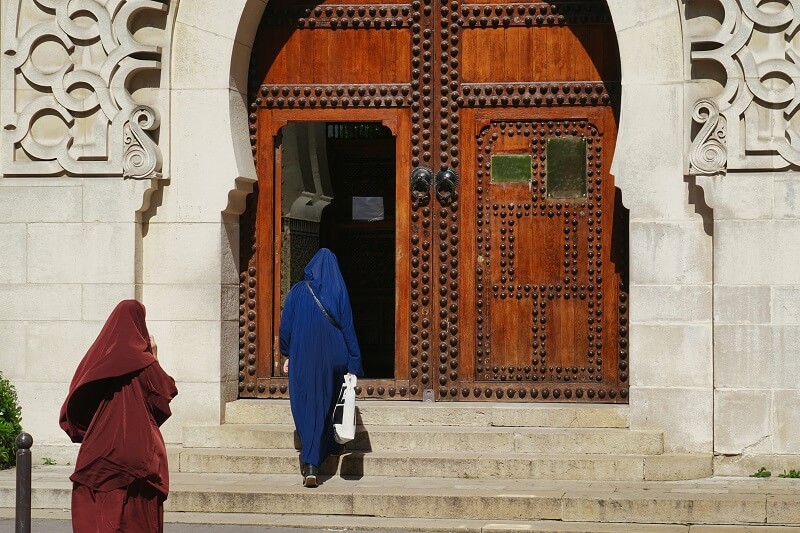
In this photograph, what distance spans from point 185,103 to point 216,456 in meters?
2.75

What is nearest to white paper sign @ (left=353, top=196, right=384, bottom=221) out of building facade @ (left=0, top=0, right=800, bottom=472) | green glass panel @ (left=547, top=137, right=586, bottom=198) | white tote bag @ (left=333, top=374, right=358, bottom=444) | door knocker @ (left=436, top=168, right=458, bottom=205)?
building facade @ (left=0, top=0, right=800, bottom=472)

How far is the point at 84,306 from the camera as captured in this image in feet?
36.0

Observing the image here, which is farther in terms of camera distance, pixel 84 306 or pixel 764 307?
pixel 84 306

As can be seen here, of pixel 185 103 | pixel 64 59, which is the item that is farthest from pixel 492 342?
pixel 64 59

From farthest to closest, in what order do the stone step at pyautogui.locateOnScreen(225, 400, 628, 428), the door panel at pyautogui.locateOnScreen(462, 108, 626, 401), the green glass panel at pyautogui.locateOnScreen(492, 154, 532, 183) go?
the green glass panel at pyautogui.locateOnScreen(492, 154, 532, 183), the door panel at pyautogui.locateOnScreen(462, 108, 626, 401), the stone step at pyautogui.locateOnScreen(225, 400, 628, 428)

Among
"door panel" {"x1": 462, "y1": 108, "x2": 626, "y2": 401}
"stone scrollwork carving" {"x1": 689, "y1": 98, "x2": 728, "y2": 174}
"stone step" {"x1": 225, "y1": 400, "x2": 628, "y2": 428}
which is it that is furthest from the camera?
"door panel" {"x1": 462, "y1": 108, "x2": 626, "y2": 401}

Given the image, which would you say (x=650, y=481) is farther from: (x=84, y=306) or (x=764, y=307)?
(x=84, y=306)

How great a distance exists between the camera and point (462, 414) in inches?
429

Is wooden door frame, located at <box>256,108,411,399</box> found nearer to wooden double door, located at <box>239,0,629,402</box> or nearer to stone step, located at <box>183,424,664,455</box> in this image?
wooden double door, located at <box>239,0,629,402</box>

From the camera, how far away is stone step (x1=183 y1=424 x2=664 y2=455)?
407 inches

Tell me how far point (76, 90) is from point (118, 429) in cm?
446

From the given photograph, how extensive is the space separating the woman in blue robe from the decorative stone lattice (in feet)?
9.03

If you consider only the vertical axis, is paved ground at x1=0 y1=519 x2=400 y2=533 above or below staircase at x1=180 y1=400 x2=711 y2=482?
below

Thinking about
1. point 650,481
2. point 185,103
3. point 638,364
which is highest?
point 185,103
